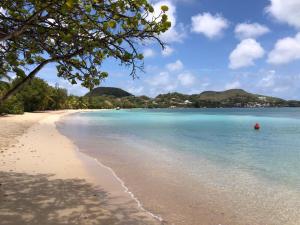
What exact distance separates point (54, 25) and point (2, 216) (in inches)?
151

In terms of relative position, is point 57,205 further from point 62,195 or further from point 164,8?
point 164,8

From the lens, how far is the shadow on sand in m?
7.60

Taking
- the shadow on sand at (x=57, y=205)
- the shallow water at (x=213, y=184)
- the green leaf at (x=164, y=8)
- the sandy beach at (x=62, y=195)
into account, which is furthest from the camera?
the shallow water at (x=213, y=184)

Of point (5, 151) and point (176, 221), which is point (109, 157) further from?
point (176, 221)

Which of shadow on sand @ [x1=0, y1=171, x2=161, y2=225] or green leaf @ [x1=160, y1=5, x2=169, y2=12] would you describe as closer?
green leaf @ [x1=160, y1=5, x2=169, y2=12]

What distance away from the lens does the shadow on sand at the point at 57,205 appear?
24.9ft

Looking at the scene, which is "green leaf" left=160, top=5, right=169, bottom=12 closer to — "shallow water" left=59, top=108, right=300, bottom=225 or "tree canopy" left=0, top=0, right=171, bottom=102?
"tree canopy" left=0, top=0, right=171, bottom=102

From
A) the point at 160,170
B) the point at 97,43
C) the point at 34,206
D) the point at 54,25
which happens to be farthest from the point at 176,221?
the point at 160,170

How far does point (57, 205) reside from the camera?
8570 millimetres

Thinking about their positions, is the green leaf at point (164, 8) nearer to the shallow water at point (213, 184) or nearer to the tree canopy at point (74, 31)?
the tree canopy at point (74, 31)

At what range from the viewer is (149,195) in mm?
10617

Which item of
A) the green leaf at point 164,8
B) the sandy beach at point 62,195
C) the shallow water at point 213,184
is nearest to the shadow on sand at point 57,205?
the sandy beach at point 62,195

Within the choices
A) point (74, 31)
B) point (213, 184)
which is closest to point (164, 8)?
point (74, 31)

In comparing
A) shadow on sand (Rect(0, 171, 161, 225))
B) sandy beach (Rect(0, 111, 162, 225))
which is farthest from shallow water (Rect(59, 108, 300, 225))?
shadow on sand (Rect(0, 171, 161, 225))
